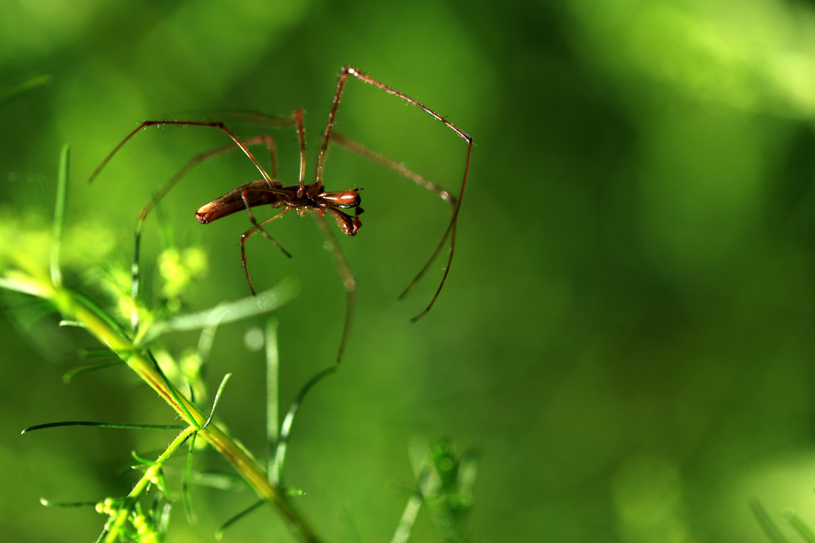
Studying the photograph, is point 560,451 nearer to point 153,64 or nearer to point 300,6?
point 300,6

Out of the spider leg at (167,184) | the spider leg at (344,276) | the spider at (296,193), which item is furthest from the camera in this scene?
the spider leg at (344,276)

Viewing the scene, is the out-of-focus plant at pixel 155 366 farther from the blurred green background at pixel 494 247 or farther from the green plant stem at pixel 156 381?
the blurred green background at pixel 494 247

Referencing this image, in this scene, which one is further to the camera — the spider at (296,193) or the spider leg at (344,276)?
the spider leg at (344,276)

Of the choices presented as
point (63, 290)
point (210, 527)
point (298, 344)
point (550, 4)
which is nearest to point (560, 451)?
point (298, 344)

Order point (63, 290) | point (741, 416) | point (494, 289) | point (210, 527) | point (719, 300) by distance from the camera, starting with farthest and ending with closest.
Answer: point (494, 289) < point (719, 300) < point (741, 416) < point (210, 527) < point (63, 290)

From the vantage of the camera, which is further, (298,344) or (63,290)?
(298,344)

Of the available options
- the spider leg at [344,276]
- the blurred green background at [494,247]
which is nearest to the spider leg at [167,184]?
the spider leg at [344,276]

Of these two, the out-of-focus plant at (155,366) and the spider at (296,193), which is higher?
the spider at (296,193)
